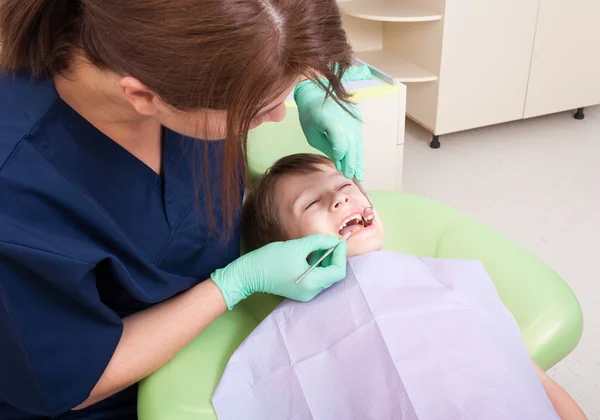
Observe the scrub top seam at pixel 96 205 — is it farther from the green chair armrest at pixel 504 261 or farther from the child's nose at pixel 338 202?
the green chair armrest at pixel 504 261

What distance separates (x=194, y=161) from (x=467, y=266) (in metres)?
0.56

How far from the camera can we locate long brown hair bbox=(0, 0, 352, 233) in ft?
2.13

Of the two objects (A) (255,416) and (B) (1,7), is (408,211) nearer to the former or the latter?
(A) (255,416)

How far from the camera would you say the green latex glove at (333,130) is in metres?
1.21

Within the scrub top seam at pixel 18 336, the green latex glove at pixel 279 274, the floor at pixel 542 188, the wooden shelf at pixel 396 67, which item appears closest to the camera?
the scrub top seam at pixel 18 336

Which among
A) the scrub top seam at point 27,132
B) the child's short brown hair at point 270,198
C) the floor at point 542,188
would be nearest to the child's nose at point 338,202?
the child's short brown hair at point 270,198

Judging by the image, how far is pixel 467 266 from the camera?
43.4 inches

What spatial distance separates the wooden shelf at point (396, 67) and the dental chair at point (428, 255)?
1.16 metres

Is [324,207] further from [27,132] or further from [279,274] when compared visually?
[27,132]

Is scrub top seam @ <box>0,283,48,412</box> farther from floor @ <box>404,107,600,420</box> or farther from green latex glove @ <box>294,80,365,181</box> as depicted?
floor @ <box>404,107,600,420</box>

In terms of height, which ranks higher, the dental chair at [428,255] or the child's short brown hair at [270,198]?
the child's short brown hair at [270,198]

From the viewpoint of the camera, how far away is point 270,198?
4.22 ft

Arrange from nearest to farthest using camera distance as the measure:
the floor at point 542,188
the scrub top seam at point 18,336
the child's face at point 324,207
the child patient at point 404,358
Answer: the scrub top seam at point 18,336 < the child patient at point 404,358 < the child's face at point 324,207 < the floor at point 542,188

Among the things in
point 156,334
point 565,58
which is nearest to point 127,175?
point 156,334
